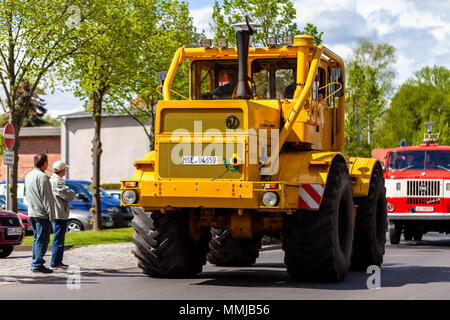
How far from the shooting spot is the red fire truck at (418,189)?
21.6m

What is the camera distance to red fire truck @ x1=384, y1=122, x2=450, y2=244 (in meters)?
21.6

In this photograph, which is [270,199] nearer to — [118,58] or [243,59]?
Answer: [243,59]

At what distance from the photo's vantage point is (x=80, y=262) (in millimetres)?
15477

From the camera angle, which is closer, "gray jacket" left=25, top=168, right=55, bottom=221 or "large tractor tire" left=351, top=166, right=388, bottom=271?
"gray jacket" left=25, top=168, right=55, bottom=221

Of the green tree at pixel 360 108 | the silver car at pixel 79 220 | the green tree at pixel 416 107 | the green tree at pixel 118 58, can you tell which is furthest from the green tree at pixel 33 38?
the green tree at pixel 416 107

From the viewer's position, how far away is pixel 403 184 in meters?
22.1

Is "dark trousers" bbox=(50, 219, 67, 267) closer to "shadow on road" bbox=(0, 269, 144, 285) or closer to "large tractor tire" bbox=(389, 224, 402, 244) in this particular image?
"shadow on road" bbox=(0, 269, 144, 285)

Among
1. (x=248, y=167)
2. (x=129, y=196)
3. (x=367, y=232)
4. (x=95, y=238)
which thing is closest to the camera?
(x=248, y=167)

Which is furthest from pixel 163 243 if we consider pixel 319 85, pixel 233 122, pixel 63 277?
pixel 319 85

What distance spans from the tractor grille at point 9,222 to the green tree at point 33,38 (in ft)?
8.87

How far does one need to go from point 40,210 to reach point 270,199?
4001 millimetres

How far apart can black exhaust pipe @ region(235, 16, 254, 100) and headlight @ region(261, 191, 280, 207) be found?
6.25 feet

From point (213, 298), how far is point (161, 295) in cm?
68

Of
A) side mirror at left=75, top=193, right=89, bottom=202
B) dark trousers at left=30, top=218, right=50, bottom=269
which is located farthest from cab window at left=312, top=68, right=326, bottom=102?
side mirror at left=75, top=193, right=89, bottom=202
